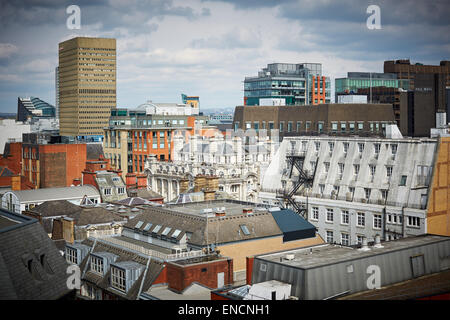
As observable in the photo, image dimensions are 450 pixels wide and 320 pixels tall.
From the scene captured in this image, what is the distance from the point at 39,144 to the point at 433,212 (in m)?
84.8

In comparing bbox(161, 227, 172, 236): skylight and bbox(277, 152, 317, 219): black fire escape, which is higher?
bbox(277, 152, 317, 219): black fire escape

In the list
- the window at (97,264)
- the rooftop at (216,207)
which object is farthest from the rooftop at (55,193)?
the window at (97,264)

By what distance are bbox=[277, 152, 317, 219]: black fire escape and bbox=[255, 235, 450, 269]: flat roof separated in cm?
2822

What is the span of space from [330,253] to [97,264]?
1984 centimetres

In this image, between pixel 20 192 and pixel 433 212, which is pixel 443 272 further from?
pixel 20 192

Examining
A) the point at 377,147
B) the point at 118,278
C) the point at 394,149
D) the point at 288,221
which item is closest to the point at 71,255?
the point at 118,278

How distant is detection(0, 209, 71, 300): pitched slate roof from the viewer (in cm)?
3575

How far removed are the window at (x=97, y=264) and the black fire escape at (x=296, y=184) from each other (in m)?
33.9

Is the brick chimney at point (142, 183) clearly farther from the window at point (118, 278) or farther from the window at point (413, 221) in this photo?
the window at point (118, 278)

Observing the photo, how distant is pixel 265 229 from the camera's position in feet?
195

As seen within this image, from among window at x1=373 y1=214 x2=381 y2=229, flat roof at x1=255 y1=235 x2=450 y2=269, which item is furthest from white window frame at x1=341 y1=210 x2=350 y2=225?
flat roof at x1=255 y1=235 x2=450 y2=269

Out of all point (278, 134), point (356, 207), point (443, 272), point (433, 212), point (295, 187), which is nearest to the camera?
point (443, 272)

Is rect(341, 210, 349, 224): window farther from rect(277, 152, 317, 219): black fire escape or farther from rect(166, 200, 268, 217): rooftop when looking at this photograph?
rect(166, 200, 268, 217): rooftop
